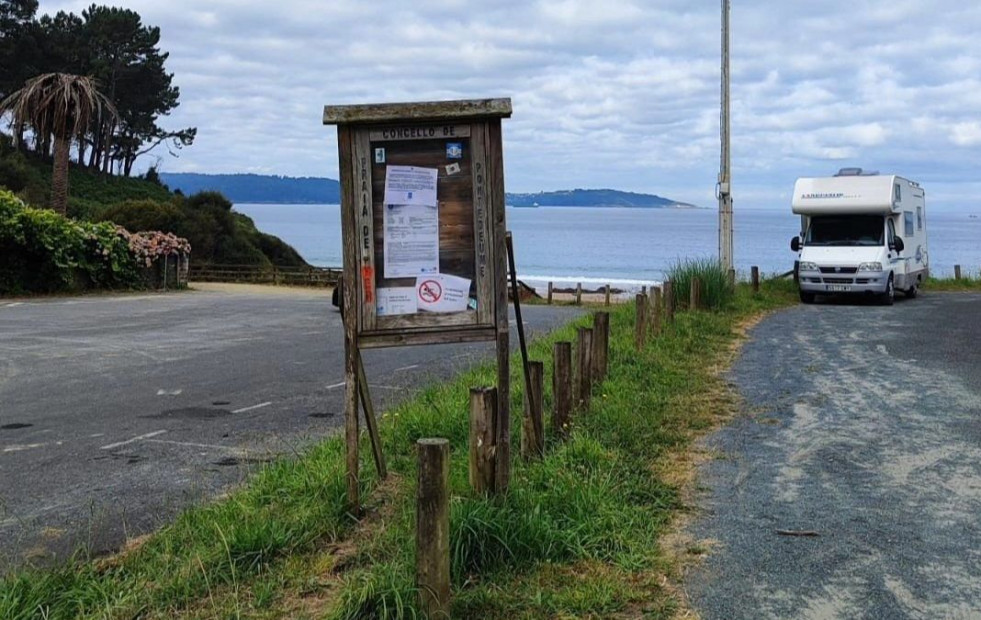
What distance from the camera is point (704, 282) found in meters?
16.8

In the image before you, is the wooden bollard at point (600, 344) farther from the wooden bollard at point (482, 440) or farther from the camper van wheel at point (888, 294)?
the camper van wheel at point (888, 294)

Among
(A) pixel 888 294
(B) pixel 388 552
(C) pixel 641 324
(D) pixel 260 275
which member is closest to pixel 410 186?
(B) pixel 388 552

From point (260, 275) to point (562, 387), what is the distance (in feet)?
114

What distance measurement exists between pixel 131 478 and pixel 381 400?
3.33 m

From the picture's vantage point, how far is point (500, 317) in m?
4.89

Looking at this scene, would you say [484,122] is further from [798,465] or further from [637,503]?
[798,465]

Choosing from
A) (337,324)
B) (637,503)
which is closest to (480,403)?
(637,503)

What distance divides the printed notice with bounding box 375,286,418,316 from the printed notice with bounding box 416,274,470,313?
1.4 inches

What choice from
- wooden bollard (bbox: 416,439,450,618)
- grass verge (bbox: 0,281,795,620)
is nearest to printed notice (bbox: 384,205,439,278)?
grass verge (bbox: 0,281,795,620)

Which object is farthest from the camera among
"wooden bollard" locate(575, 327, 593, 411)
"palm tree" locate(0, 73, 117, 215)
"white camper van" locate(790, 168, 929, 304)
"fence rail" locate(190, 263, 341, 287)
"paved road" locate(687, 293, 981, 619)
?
"fence rail" locate(190, 263, 341, 287)

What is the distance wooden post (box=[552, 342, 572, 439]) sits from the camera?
6.19m

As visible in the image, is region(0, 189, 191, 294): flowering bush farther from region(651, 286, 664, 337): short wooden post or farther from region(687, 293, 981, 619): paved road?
region(687, 293, 981, 619): paved road

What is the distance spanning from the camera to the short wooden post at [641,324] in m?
10.9

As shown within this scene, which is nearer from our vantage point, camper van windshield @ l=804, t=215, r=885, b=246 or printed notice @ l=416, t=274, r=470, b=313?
printed notice @ l=416, t=274, r=470, b=313
